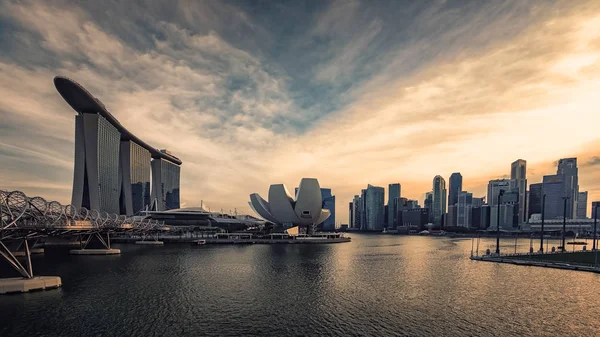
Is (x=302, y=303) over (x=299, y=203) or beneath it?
beneath

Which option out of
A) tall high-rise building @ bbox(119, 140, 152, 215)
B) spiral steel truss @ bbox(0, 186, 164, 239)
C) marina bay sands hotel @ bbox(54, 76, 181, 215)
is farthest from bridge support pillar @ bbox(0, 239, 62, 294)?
tall high-rise building @ bbox(119, 140, 152, 215)

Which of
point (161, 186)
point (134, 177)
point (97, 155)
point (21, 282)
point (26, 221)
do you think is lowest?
point (21, 282)

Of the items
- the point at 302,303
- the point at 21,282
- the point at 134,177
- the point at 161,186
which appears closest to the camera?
the point at 302,303

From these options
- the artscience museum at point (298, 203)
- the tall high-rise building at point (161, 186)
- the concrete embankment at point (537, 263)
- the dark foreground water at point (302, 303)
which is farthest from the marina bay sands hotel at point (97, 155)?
the concrete embankment at point (537, 263)

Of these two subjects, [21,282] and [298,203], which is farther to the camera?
[298,203]

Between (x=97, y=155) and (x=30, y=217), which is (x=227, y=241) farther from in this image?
(x=97, y=155)

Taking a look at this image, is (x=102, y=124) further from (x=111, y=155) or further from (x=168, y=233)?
(x=168, y=233)

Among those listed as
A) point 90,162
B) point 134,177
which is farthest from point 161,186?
point 90,162

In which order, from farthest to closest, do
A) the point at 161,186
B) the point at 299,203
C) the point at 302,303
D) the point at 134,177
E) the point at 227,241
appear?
the point at 161,186, the point at 134,177, the point at 299,203, the point at 227,241, the point at 302,303
